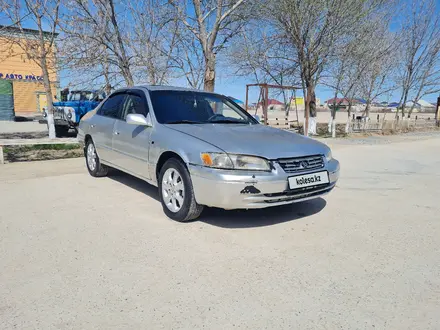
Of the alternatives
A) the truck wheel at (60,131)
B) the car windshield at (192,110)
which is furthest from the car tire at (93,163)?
the truck wheel at (60,131)

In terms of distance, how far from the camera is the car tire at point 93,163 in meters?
5.83

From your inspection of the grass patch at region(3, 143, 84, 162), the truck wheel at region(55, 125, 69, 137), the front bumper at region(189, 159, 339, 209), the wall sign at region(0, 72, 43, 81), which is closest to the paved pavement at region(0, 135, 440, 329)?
the front bumper at region(189, 159, 339, 209)

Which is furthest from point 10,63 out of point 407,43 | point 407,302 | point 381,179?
point 407,302

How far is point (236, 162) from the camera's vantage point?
336 cm

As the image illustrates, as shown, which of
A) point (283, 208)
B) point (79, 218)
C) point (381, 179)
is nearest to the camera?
point (79, 218)

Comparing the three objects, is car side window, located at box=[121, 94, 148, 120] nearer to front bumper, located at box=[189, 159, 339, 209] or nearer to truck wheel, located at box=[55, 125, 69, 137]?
front bumper, located at box=[189, 159, 339, 209]

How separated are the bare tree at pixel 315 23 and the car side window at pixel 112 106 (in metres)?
7.72

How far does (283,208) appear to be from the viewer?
440cm

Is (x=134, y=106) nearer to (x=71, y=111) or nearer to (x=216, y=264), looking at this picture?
(x=216, y=264)

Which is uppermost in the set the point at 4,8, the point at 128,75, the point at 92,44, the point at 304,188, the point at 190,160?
the point at 4,8

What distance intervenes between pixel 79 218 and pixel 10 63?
3190cm

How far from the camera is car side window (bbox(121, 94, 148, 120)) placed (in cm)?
455

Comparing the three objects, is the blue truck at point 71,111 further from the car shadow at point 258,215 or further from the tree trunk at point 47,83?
the car shadow at point 258,215

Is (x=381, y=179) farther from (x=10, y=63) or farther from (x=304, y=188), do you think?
(x=10, y=63)
